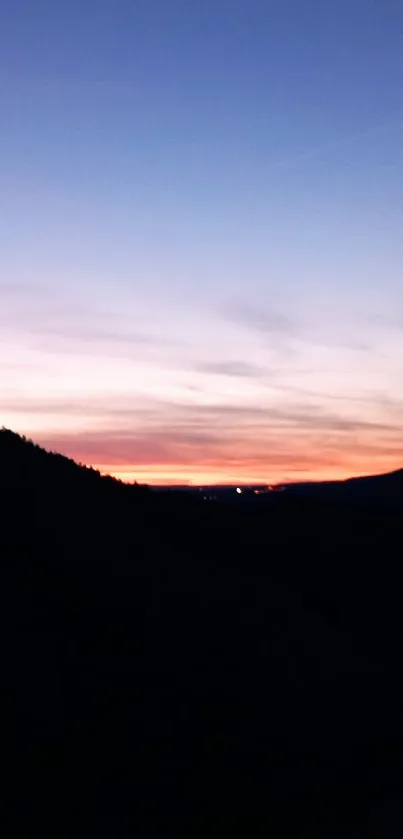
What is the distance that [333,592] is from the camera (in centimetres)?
2628

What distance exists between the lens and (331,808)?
36.6 ft

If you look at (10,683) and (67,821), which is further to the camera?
(10,683)

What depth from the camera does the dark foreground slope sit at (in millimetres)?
10617

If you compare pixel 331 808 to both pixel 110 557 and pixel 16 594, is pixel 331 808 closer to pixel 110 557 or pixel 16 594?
pixel 16 594

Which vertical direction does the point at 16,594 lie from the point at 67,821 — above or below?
above

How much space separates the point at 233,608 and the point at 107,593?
270 cm

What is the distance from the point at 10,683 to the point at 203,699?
2.53 metres

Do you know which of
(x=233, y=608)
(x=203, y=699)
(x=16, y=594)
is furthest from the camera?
(x=233, y=608)

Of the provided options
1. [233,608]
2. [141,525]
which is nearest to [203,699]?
[233,608]

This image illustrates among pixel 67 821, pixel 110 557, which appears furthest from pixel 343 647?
pixel 67 821

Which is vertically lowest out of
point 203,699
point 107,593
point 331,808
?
point 331,808

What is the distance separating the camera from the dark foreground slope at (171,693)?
10.6 meters

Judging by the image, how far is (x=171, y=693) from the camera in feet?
42.5

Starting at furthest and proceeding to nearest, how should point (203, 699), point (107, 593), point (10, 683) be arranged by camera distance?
point (107, 593), point (203, 699), point (10, 683)
